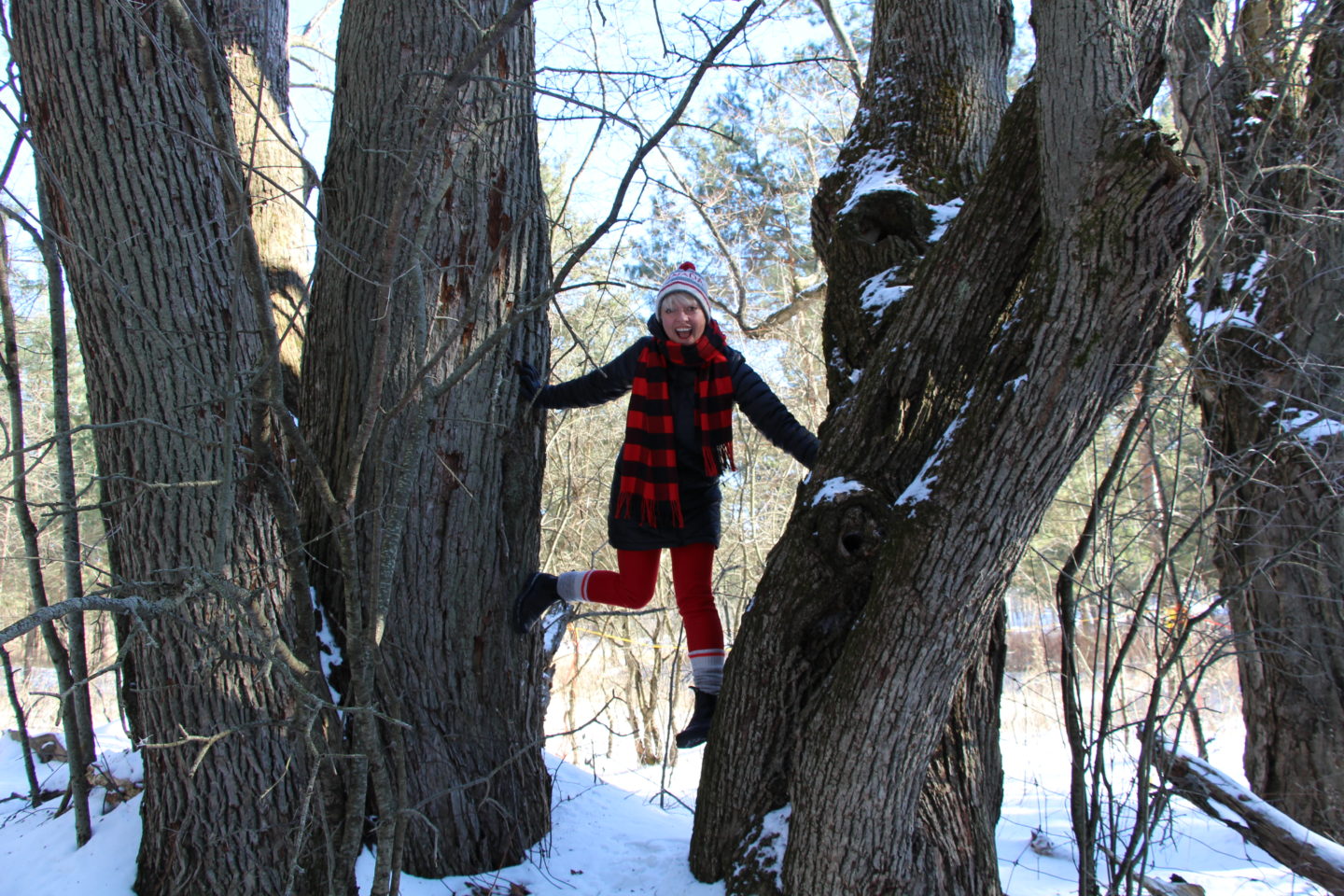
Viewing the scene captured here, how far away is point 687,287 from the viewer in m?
3.16

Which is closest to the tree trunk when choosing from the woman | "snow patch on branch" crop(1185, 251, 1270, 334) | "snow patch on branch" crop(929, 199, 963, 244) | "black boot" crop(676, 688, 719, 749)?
the woman

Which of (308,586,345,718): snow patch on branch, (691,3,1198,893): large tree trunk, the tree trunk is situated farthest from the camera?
the tree trunk

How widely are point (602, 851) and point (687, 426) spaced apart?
5.25 feet

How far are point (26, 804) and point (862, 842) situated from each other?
3152mm

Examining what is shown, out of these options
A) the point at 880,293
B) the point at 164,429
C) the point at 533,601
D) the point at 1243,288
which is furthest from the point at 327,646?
the point at 1243,288

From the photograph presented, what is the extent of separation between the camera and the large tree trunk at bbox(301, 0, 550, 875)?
8.84 ft

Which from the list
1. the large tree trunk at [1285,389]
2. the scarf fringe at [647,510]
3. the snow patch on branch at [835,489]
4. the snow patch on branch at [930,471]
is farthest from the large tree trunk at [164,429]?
the large tree trunk at [1285,389]

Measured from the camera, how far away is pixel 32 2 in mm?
2355

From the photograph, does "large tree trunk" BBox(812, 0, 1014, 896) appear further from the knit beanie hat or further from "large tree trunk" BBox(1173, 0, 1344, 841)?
"large tree trunk" BBox(1173, 0, 1344, 841)

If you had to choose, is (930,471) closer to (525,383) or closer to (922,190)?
(922,190)

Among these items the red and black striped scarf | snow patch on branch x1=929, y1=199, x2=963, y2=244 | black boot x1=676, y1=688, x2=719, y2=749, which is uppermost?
snow patch on branch x1=929, y1=199, x2=963, y2=244

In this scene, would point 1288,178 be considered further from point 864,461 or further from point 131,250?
point 131,250

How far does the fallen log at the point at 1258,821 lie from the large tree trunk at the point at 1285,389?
Result: 4.46 ft

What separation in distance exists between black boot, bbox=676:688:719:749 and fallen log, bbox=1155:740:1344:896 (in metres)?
1.41
